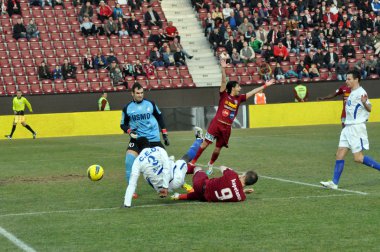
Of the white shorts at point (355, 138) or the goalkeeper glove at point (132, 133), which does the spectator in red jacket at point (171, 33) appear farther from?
the goalkeeper glove at point (132, 133)

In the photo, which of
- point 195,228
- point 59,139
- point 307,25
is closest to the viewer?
point 195,228

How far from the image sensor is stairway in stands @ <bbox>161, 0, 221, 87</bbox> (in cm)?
4394

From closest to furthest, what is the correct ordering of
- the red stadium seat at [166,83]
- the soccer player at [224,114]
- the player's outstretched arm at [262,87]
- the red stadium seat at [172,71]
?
the player's outstretched arm at [262,87] → the soccer player at [224,114] → the red stadium seat at [166,83] → the red stadium seat at [172,71]

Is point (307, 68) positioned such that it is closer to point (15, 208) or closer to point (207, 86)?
point (207, 86)

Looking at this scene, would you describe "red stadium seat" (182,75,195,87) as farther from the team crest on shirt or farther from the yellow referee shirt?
the team crest on shirt

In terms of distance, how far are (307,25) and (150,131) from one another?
108 feet

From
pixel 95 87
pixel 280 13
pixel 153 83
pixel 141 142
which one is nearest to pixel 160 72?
pixel 153 83

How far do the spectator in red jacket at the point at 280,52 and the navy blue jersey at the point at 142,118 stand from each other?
2950cm

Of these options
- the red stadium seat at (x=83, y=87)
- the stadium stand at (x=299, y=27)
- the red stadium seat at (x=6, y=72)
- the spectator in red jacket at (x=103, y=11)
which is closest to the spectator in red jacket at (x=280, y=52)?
the stadium stand at (x=299, y=27)

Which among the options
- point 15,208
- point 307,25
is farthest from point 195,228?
point 307,25

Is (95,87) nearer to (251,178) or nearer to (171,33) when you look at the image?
(171,33)

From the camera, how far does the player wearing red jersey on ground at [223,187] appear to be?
42.8 feet

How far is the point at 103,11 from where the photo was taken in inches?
1715

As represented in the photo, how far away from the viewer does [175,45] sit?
1709 inches
